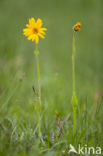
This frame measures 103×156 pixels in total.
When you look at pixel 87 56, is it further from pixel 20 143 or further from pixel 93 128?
pixel 20 143

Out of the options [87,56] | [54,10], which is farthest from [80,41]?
[54,10]

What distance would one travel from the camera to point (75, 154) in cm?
154

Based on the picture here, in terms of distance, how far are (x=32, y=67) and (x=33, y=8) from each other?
2.40 meters

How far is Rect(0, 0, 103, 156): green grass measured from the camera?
1.62 metres

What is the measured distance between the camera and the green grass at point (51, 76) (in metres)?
1.62

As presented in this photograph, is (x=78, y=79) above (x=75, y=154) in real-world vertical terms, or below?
above

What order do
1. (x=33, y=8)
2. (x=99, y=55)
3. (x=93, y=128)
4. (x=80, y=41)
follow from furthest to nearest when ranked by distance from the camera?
(x=33, y=8), (x=80, y=41), (x=99, y=55), (x=93, y=128)

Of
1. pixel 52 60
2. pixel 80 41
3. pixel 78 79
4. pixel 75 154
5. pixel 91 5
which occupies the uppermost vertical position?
pixel 91 5

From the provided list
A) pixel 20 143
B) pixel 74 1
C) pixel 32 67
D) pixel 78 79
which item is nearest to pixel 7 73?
pixel 32 67

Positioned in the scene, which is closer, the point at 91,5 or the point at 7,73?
the point at 7,73

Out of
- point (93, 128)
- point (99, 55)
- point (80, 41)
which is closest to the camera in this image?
point (93, 128)

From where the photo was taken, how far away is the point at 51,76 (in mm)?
3650

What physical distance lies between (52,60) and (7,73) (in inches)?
60.1

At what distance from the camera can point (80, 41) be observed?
5.11 m
